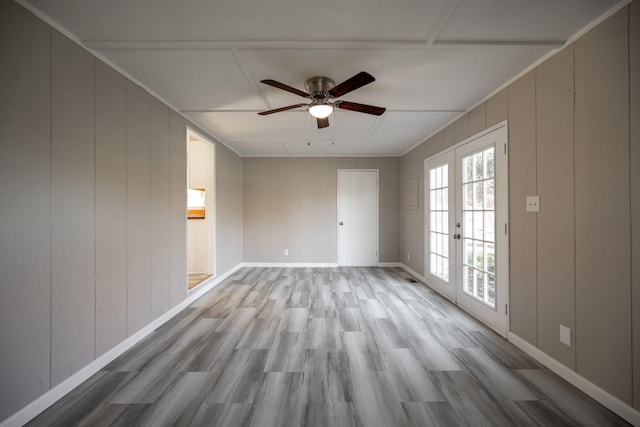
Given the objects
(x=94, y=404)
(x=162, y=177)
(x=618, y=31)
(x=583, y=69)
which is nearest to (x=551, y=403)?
(x=583, y=69)

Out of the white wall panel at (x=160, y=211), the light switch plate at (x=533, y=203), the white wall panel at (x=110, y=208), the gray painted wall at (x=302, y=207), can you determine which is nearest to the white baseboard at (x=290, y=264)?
the gray painted wall at (x=302, y=207)

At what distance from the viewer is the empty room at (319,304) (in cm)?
149

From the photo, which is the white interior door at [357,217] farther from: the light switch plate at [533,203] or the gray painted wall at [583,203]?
the light switch plate at [533,203]

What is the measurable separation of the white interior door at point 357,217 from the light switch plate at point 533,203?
346 cm

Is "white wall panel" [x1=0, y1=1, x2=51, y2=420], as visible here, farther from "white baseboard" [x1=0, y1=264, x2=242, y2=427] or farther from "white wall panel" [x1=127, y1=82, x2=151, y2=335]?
"white wall panel" [x1=127, y1=82, x2=151, y2=335]

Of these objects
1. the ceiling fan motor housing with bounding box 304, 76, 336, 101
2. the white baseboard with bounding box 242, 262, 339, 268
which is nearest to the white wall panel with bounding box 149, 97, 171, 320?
the ceiling fan motor housing with bounding box 304, 76, 336, 101

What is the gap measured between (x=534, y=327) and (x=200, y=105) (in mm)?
3982

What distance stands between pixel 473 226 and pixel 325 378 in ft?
7.73

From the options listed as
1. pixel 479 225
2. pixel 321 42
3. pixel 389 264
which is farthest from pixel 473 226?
pixel 389 264

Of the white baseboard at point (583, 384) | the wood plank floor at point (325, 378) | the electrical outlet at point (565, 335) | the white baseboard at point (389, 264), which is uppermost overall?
the electrical outlet at point (565, 335)

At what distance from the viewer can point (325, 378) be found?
73.0 inches

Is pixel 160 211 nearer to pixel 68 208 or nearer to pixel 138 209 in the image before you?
pixel 138 209

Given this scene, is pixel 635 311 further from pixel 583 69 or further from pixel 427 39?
pixel 427 39

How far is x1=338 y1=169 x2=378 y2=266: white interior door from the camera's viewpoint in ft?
18.4
